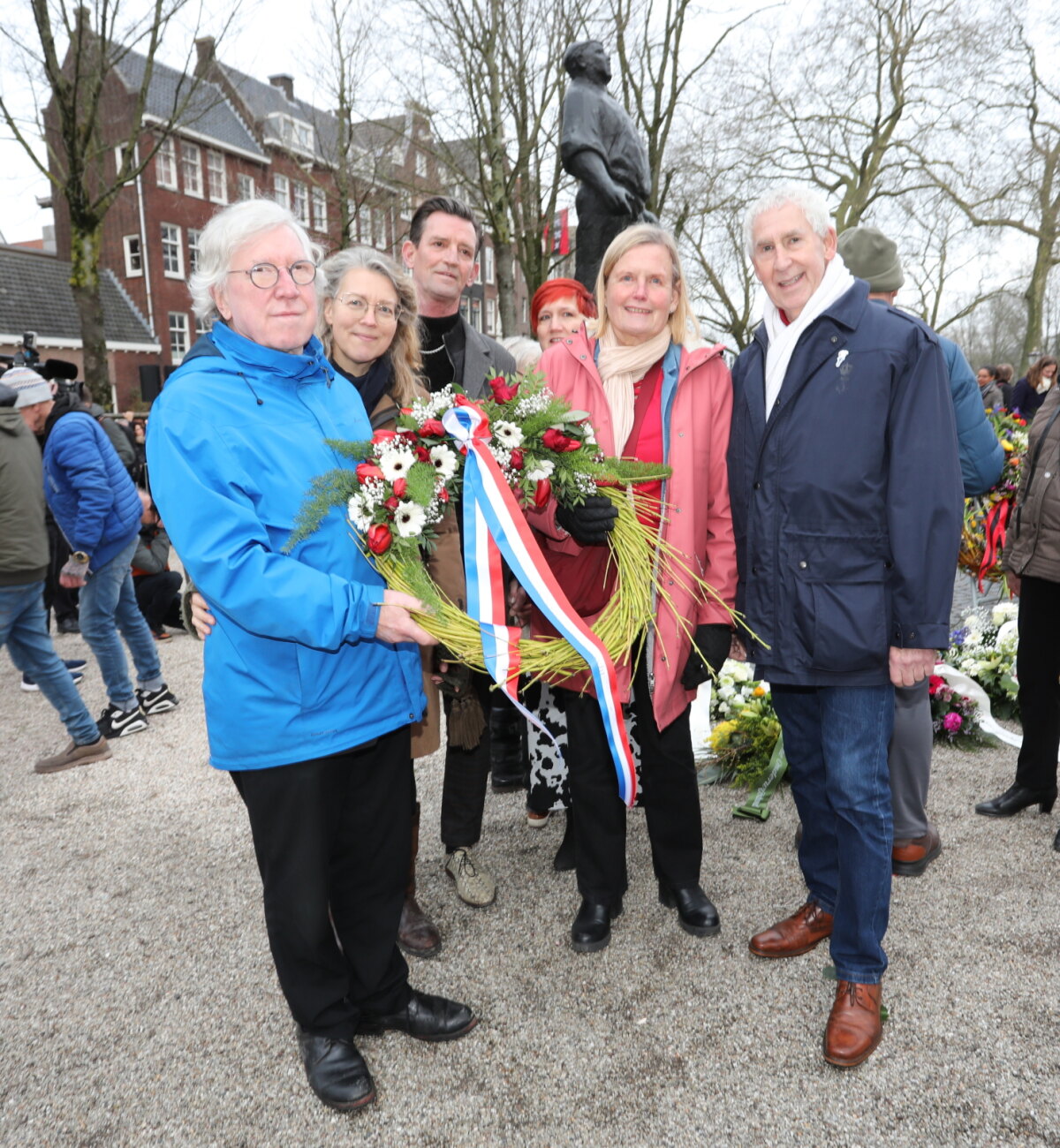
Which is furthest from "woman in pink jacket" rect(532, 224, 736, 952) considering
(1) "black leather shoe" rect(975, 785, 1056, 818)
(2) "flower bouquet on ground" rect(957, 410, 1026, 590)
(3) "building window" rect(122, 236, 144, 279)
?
(3) "building window" rect(122, 236, 144, 279)

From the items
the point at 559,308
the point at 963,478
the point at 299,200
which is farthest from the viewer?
the point at 299,200

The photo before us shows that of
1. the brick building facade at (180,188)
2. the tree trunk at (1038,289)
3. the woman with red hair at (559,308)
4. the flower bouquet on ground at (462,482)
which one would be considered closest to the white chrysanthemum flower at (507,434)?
the flower bouquet on ground at (462,482)

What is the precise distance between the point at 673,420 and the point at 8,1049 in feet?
9.24

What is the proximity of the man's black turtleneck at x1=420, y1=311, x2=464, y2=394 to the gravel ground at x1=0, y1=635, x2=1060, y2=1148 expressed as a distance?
2042 mm

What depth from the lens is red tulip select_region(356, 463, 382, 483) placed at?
84.6 inches

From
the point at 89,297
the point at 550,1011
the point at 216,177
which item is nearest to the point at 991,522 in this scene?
the point at 550,1011

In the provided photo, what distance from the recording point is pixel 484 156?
1530cm

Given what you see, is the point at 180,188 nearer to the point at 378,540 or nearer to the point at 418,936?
the point at 418,936

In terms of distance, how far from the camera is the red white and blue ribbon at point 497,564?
226 cm

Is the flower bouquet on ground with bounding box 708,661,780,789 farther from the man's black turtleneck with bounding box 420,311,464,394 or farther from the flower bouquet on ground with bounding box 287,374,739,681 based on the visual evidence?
the man's black turtleneck with bounding box 420,311,464,394

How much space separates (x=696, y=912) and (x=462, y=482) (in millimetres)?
1782

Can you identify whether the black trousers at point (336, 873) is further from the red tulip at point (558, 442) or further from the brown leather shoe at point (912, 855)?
the brown leather shoe at point (912, 855)

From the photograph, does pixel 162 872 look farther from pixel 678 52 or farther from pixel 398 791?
pixel 678 52

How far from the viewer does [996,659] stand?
16.7 ft
